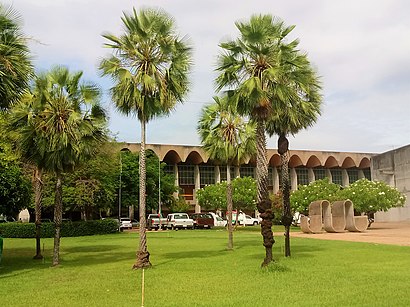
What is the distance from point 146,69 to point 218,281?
292 inches

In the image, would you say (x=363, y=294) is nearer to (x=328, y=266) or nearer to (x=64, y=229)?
(x=328, y=266)

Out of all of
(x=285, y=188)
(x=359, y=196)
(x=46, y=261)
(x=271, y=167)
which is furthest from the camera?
(x=271, y=167)

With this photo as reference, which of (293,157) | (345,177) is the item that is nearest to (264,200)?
(293,157)

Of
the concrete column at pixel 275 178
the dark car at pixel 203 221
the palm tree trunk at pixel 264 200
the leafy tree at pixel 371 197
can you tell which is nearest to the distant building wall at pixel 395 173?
the leafy tree at pixel 371 197

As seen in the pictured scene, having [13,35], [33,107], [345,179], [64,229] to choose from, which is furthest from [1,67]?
[345,179]

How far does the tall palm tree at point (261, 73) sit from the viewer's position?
48.8 ft

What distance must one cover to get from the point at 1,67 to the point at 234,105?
703cm

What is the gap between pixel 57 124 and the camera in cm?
1622

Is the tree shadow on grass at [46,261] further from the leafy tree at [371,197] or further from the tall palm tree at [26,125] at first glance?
the leafy tree at [371,197]

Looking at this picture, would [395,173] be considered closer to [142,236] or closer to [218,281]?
[142,236]

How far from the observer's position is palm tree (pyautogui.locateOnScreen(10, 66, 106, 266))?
16.2m

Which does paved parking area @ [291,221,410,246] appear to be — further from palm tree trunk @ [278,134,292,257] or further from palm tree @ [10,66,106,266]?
palm tree @ [10,66,106,266]

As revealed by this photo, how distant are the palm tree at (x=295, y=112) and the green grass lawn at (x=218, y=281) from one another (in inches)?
89.3

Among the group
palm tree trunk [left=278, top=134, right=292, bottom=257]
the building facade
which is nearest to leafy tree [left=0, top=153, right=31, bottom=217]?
palm tree trunk [left=278, top=134, right=292, bottom=257]
